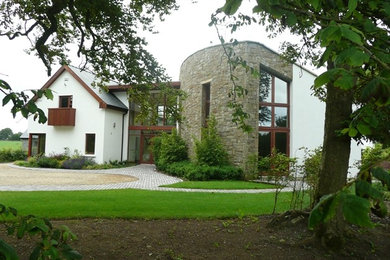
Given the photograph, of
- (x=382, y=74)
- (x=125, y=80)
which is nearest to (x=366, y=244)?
(x=382, y=74)

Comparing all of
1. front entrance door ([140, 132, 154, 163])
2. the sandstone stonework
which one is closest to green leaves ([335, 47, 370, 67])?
the sandstone stonework

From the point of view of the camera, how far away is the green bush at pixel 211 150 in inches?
533

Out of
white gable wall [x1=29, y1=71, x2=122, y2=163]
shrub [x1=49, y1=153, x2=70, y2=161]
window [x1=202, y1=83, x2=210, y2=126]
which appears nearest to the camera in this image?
window [x1=202, y1=83, x2=210, y2=126]

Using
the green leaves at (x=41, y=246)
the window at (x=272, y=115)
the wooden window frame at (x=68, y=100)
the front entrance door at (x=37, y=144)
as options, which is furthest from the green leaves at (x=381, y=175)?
the front entrance door at (x=37, y=144)

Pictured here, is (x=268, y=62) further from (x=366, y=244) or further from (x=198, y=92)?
(x=366, y=244)

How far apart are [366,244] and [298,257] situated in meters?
1.19

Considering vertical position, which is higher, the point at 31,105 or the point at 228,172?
the point at 31,105

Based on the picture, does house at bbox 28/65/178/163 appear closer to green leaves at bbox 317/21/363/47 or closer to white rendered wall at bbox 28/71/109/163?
white rendered wall at bbox 28/71/109/163

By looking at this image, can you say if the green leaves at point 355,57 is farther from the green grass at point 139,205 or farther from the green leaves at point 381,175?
the green grass at point 139,205

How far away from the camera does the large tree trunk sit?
3883mm

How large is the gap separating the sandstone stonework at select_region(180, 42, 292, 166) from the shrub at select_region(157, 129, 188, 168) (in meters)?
0.80

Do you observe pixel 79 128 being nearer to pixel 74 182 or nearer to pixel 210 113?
pixel 74 182

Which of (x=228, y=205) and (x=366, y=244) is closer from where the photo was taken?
(x=366, y=244)

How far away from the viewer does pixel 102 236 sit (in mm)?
4258
